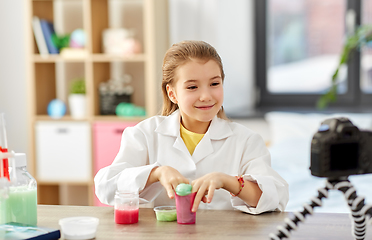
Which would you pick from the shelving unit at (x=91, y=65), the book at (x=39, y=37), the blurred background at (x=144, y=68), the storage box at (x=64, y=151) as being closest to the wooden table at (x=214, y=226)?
the blurred background at (x=144, y=68)

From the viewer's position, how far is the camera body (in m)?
0.76

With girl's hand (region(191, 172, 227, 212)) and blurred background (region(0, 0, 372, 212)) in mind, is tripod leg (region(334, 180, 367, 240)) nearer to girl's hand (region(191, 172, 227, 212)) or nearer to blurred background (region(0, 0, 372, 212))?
girl's hand (region(191, 172, 227, 212))

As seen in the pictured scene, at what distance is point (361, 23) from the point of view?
3.55 meters

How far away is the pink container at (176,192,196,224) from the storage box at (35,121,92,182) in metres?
2.34

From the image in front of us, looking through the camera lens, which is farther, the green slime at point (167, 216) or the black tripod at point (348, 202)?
the green slime at point (167, 216)

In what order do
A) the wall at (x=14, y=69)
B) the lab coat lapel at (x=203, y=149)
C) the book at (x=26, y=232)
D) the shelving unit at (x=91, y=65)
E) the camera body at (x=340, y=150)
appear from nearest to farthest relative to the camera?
the camera body at (x=340, y=150), the book at (x=26, y=232), the lab coat lapel at (x=203, y=149), the shelving unit at (x=91, y=65), the wall at (x=14, y=69)

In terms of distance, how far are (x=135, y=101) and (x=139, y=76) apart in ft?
0.60

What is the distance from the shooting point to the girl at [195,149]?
3.86ft

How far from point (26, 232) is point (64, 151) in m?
2.44

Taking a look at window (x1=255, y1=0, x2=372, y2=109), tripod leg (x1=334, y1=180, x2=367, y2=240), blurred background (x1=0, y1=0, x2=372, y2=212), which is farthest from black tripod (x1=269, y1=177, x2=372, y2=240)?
window (x1=255, y1=0, x2=372, y2=109)

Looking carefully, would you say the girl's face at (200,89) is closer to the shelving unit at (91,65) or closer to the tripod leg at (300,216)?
the tripod leg at (300,216)

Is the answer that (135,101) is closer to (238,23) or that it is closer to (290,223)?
(238,23)

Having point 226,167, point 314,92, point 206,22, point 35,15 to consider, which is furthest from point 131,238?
point 314,92

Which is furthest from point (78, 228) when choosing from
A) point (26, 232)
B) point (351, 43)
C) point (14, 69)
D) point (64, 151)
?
point (14, 69)
